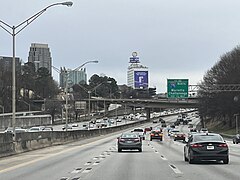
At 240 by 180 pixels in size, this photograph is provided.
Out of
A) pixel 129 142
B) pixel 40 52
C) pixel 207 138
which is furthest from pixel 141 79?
pixel 207 138

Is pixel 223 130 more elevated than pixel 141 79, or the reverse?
pixel 141 79

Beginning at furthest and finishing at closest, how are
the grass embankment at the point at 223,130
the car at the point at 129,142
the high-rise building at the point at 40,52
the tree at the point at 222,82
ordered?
1. the grass embankment at the point at 223,130
2. the tree at the point at 222,82
3. the high-rise building at the point at 40,52
4. the car at the point at 129,142

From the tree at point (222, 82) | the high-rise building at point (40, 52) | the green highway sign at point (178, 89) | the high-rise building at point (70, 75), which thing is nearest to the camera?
the high-rise building at point (70, 75)

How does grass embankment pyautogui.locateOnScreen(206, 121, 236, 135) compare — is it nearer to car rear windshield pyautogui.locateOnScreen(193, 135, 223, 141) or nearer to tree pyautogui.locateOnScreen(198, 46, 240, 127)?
tree pyautogui.locateOnScreen(198, 46, 240, 127)

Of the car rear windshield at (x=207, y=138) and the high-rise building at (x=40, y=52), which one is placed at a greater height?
the high-rise building at (x=40, y=52)

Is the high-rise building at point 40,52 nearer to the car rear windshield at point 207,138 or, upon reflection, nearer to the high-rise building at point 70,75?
the high-rise building at point 70,75

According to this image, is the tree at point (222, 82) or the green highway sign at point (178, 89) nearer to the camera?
the green highway sign at point (178, 89)

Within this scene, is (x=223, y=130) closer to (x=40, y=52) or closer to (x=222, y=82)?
(x=222, y=82)

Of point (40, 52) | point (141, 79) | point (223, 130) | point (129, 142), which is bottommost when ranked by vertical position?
point (223, 130)

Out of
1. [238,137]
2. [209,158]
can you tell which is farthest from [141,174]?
[238,137]

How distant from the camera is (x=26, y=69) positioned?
15925cm

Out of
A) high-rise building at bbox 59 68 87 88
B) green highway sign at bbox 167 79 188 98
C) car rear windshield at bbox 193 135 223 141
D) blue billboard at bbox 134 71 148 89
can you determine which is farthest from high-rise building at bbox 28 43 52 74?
car rear windshield at bbox 193 135 223 141

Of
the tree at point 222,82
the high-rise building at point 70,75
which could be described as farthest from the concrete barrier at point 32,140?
the tree at point 222,82

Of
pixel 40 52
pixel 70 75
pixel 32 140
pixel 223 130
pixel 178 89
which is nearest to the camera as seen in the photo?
pixel 32 140
